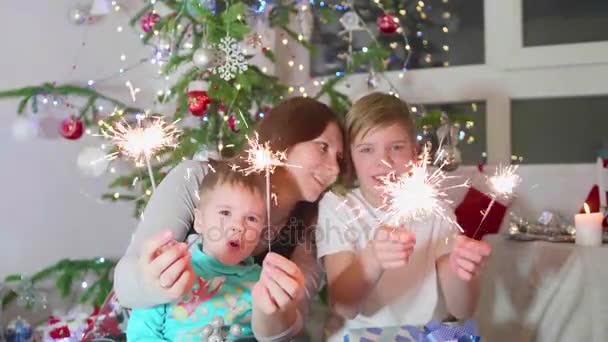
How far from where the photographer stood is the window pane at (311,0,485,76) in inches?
99.0

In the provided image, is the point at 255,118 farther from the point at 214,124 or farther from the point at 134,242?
the point at 134,242

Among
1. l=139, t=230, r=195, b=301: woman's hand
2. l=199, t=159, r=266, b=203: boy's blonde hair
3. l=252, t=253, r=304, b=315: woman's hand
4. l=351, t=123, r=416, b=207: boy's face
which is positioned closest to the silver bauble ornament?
l=351, t=123, r=416, b=207: boy's face

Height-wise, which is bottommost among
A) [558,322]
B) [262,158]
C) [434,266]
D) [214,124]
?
[558,322]

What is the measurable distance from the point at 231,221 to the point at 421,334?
0.46 meters

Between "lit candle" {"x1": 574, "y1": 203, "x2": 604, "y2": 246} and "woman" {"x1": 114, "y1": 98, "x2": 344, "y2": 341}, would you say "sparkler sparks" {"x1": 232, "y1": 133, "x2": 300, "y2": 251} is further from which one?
"lit candle" {"x1": 574, "y1": 203, "x2": 604, "y2": 246}

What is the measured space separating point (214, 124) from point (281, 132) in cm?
58

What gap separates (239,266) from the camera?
1.36m

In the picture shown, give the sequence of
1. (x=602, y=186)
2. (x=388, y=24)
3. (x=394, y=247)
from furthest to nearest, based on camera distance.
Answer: (x=388, y=24) → (x=602, y=186) → (x=394, y=247)

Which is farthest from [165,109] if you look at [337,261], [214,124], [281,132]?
[337,261]

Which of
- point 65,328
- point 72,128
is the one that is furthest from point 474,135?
point 65,328

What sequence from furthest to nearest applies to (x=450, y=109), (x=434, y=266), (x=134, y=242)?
1. (x=450, y=109)
2. (x=434, y=266)
3. (x=134, y=242)

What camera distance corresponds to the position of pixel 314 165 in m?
1.44

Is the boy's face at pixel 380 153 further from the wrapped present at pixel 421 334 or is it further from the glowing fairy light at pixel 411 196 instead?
the wrapped present at pixel 421 334

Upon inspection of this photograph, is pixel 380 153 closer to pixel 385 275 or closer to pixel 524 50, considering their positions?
pixel 385 275
